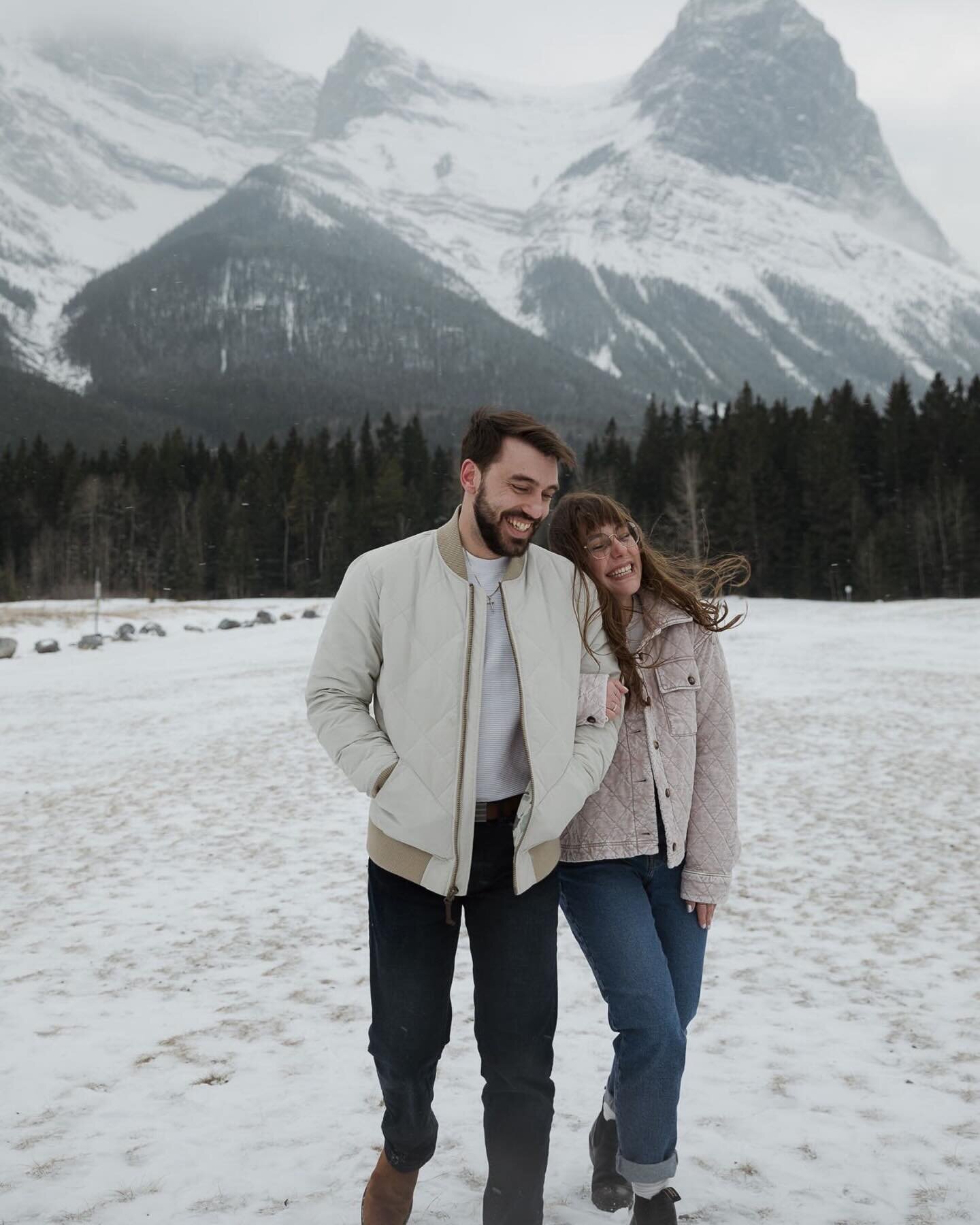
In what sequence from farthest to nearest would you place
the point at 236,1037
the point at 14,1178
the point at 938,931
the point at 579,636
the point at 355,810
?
the point at 355,810, the point at 938,931, the point at 236,1037, the point at 14,1178, the point at 579,636

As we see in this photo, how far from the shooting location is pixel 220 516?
2876 inches

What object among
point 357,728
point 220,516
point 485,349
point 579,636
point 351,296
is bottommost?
point 357,728

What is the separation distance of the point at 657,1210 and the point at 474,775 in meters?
1.64


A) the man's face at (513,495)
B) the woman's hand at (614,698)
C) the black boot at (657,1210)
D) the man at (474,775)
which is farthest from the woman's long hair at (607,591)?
the black boot at (657,1210)

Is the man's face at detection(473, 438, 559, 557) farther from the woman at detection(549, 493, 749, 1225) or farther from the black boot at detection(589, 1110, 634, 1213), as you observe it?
the black boot at detection(589, 1110, 634, 1213)

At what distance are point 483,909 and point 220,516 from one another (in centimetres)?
7410

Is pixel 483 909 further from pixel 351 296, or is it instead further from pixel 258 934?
pixel 351 296

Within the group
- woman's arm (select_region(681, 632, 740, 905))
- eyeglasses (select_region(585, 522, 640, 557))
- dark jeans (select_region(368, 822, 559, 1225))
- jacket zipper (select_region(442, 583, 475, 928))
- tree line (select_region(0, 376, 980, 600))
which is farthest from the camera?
tree line (select_region(0, 376, 980, 600))

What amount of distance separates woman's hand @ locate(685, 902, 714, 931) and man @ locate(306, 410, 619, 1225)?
55 centimetres

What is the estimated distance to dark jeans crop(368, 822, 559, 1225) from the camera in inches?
114

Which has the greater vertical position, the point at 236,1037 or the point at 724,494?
the point at 724,494

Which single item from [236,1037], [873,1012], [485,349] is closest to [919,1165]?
[873,1012]

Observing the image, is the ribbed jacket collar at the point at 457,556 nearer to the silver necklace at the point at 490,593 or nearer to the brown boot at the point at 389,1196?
the silver necklace at the point at 490,593

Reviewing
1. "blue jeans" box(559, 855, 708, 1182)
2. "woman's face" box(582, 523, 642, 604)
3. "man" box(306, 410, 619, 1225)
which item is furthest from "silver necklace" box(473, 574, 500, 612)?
"blue jeans" box(559, 855, 708, 1182)
